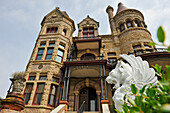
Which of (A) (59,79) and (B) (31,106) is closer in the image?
(B) (31,106)

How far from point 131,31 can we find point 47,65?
11280 millimetres

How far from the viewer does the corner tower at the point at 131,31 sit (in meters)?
12.7

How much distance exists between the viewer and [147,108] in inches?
30.2

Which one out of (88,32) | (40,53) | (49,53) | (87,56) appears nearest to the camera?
(49,53)

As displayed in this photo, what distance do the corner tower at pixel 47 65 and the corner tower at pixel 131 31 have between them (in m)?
7.06

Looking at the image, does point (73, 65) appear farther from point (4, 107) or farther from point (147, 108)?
point (147, 108)

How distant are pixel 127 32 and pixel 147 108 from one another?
14.9 metres

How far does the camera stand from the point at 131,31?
14.0m

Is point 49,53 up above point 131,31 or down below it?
below

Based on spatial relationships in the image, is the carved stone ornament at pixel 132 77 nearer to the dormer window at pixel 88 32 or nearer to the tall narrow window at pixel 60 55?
the tall narrow window at pixel 60 55

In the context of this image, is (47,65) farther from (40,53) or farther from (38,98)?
(38,98)

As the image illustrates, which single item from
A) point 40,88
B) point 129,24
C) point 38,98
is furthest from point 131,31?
point 38,98

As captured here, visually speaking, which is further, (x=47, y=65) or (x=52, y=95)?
(x=47, y=65)

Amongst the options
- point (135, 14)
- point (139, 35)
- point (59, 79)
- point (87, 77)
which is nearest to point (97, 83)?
point (87, 77)
